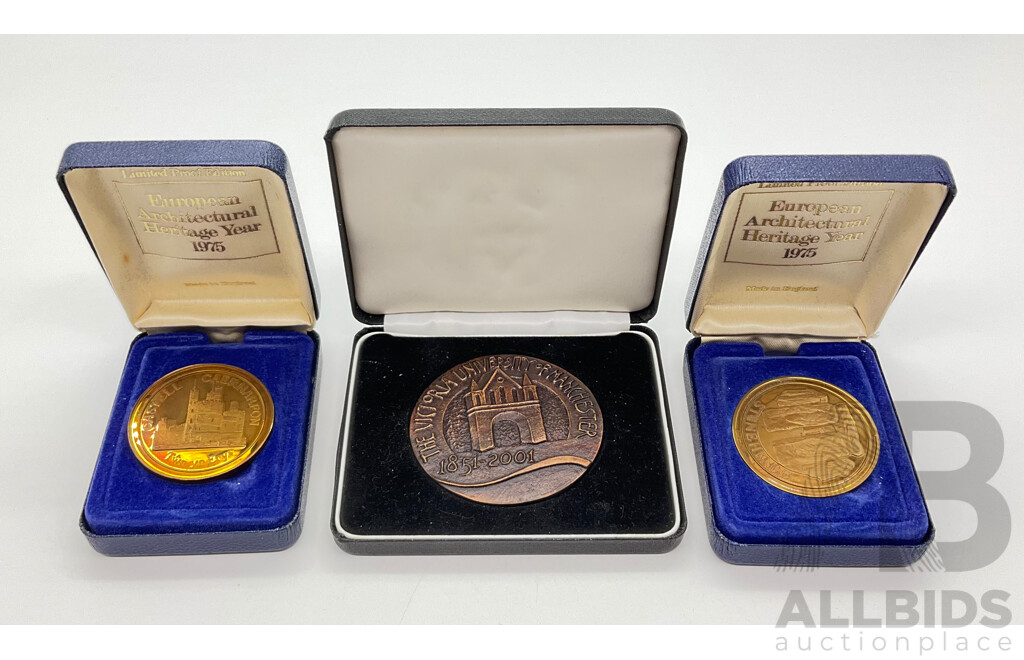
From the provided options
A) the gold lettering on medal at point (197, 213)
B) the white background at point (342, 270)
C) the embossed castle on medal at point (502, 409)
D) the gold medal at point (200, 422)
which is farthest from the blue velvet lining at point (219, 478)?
the embossed castle on medal at point (502, 409)

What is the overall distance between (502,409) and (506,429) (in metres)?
0.07

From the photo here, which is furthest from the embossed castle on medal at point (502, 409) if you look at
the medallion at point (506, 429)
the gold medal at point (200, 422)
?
the gold medal at point (200, 422)

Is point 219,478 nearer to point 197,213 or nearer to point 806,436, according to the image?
point 197,213

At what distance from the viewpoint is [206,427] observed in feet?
8.62

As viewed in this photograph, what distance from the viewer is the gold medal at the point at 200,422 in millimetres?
2547

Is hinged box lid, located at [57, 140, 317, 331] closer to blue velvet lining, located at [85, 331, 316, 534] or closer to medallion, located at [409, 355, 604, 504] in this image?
blue velvet lining, located at [85, 331, 316, 534]

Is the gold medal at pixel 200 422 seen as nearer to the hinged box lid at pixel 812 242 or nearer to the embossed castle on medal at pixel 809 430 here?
the hinged box lid at pixel 812 242

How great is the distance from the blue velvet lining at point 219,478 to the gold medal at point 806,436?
48.8 inches

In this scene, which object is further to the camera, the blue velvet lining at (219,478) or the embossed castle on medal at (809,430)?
the embossed castle on medal at (809,430)

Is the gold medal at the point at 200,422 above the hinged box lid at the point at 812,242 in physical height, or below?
below

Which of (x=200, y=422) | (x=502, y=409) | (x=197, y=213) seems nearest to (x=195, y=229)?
(x=197, y=213)

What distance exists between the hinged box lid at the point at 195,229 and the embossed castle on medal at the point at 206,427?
27 centimetres

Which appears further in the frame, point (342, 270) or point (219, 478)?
point (342, 270)
